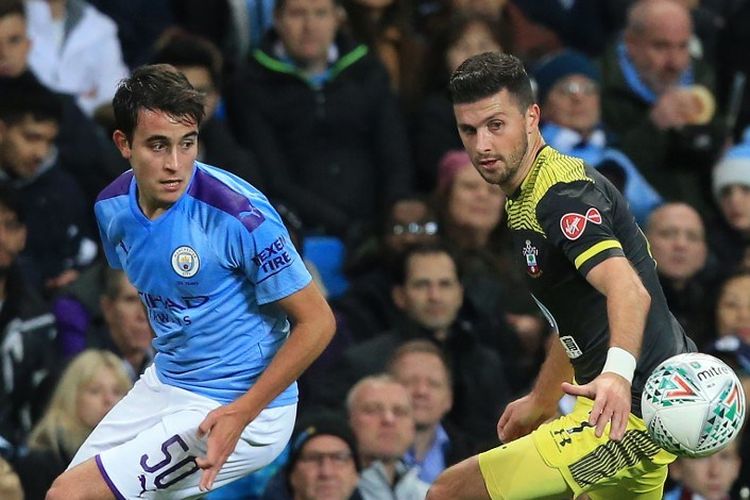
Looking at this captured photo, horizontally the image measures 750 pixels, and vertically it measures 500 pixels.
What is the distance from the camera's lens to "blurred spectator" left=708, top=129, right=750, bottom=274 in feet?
37.6

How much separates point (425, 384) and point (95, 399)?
1.78m

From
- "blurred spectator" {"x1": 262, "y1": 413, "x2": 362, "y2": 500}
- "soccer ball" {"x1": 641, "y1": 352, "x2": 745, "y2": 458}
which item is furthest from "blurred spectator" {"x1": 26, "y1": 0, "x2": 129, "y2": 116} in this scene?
"soccer ball" {"x1": 641, "y1": 352, "x2": 745, "y2": 458}

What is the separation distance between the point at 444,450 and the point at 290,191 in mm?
2014

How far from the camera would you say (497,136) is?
6539 mm

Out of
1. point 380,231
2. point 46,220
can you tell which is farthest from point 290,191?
point 46,220

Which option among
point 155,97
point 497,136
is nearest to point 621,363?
point 497,136

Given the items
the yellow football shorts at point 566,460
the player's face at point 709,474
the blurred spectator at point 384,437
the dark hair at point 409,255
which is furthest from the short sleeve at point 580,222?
the dark hair at point 409,255

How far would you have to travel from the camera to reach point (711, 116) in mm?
11977

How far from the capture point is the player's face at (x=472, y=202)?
35.2 feet

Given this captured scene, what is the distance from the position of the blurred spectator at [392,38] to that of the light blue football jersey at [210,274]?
16.8 feet

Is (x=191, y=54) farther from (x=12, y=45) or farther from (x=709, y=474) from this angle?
(x=709, y=474)

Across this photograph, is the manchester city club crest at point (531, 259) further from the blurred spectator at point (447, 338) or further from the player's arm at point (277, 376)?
the blurred spectator at point (447, 338)

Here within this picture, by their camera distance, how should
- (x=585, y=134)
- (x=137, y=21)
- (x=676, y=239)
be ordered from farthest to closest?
(x=137, y=21) → (x=585, y=134) → (x=676, y=239)

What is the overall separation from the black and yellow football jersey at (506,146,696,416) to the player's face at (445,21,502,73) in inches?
186
